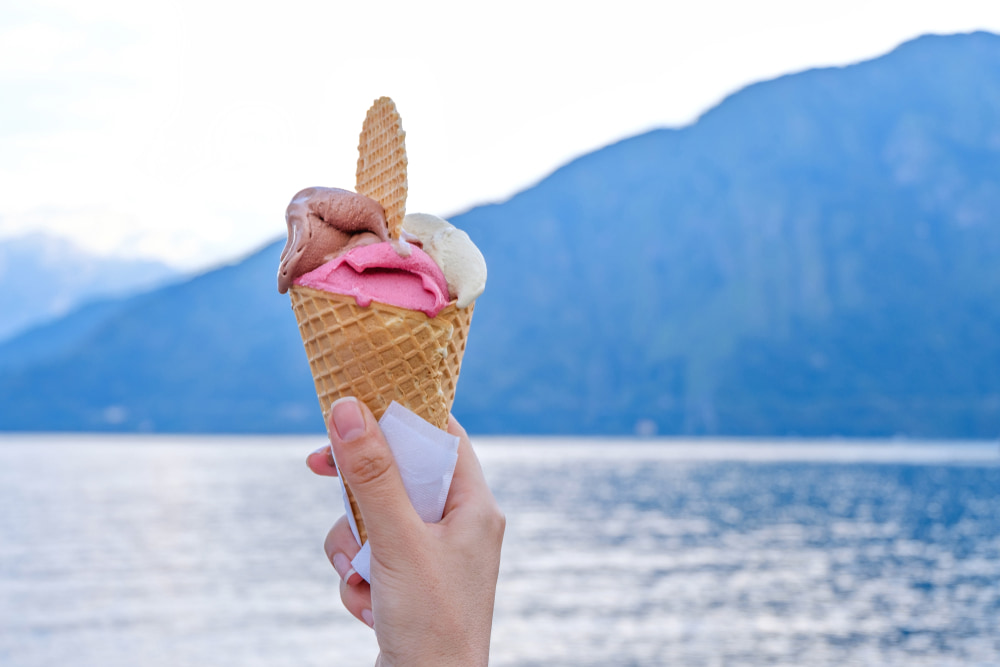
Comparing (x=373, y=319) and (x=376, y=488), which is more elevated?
(x=373, y=319)

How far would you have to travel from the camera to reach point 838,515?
85.8 m

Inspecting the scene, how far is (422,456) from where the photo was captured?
2.85 metres

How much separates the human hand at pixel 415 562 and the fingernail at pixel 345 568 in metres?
0.49

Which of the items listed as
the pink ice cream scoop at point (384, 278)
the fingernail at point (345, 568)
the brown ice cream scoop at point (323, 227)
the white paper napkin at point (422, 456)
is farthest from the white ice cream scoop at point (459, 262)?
the fingernail at point (345, 568)

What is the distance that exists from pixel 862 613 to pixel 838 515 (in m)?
43.9

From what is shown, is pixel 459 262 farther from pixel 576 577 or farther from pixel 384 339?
pixel 576 577

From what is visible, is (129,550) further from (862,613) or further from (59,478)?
(59,478)

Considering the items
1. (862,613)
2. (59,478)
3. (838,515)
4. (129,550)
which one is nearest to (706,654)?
(862,613)

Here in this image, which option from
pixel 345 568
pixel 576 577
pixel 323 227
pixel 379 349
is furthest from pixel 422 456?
pixel 576 577

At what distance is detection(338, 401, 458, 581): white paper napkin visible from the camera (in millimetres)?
2830

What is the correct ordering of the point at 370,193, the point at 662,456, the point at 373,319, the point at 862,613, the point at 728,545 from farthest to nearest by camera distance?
1. the point at 662,456
2. the point at 728,545
3. the point at 862,613
4. the point at 370,193
5. the point at 373,319

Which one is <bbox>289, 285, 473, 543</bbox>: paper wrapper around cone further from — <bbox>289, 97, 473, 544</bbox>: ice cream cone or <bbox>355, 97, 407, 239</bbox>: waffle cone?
<bbox>355, 97, 407, 239</bbox>: waffle cone

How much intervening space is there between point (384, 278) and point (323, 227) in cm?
24

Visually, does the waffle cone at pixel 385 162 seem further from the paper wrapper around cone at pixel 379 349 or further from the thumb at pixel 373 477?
the thumb at pixel 373 477
